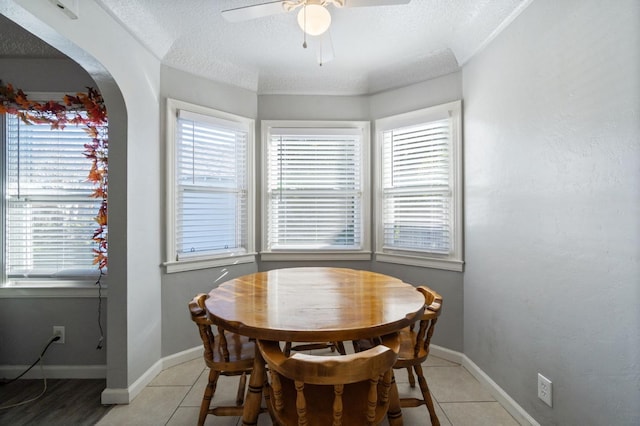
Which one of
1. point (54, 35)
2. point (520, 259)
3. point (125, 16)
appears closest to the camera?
point (54, 35)

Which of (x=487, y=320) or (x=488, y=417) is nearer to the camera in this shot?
(x=488, y=417)

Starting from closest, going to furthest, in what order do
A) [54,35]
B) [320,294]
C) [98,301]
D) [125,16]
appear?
1. [54,35]
2. [320,294]
3. [125,16]
4. [98,301]

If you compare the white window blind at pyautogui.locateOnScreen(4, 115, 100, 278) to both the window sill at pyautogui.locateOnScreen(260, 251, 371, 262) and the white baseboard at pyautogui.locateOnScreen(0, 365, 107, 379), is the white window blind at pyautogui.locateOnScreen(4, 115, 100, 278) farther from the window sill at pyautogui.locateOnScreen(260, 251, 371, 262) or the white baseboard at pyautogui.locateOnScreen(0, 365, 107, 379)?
the window sill at pyautogui.locateOnScreen(260, 251, 371, 262)

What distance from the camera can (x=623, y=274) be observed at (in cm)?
128

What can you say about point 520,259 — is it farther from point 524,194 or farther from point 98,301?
point 98,301

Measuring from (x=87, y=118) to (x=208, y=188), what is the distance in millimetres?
1034

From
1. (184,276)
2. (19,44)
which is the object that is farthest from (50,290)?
(19,44)

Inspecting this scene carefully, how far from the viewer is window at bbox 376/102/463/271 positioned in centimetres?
263

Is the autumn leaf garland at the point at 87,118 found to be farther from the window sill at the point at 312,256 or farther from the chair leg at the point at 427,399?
the chair leg at the point at 427,399

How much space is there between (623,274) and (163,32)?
3.04 m

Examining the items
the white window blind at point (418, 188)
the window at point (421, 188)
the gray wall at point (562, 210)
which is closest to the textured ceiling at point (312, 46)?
the gray wall at point (562, 210)

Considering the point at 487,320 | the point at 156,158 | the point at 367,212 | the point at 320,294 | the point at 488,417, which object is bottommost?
the point at 488,417

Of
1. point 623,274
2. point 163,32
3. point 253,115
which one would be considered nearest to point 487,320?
point 623,274

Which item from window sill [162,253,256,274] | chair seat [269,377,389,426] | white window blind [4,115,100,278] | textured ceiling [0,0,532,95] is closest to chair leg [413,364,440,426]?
chair seat [269,377,389,426]
